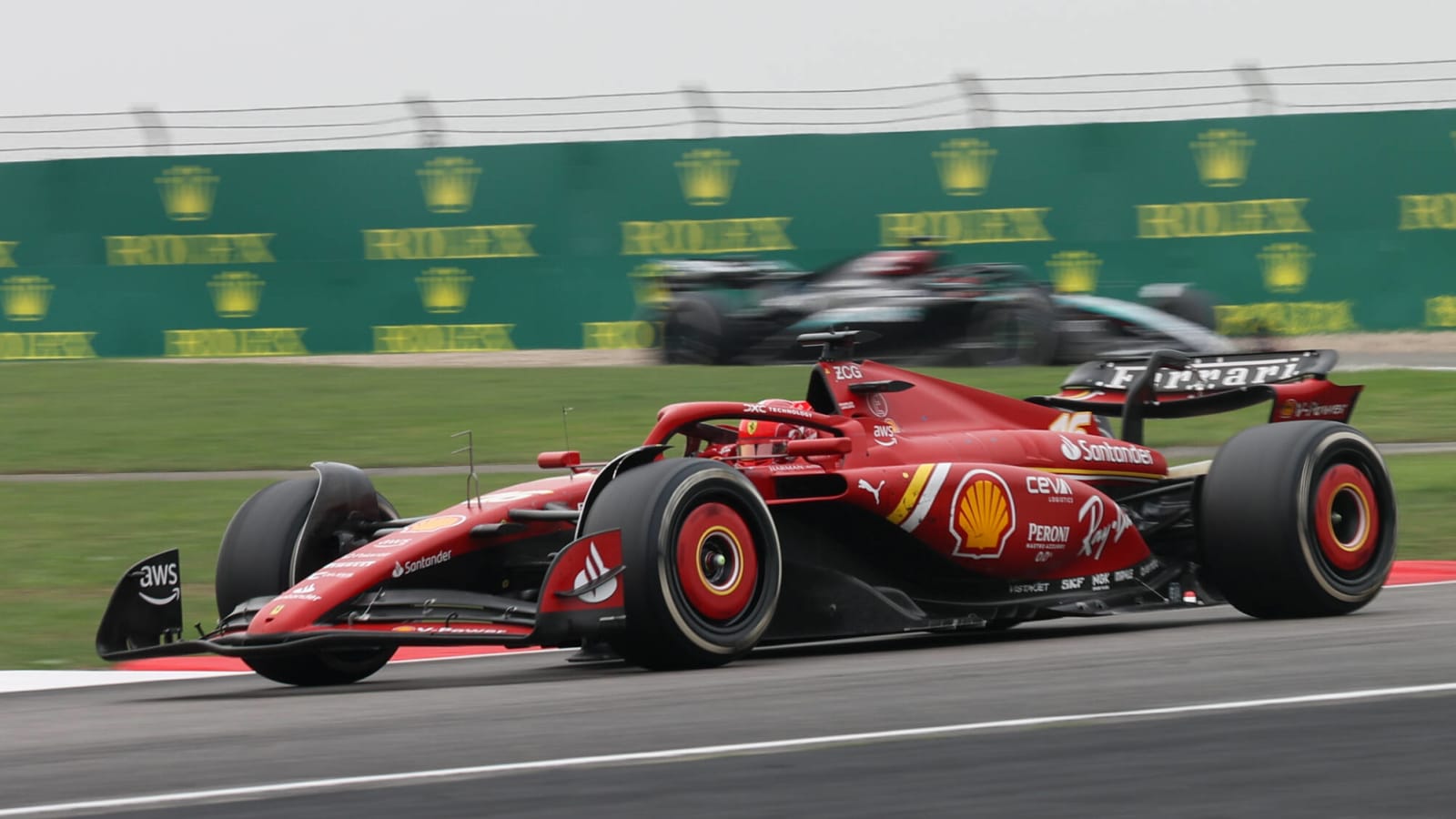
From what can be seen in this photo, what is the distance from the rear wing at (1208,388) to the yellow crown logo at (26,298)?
19.8m

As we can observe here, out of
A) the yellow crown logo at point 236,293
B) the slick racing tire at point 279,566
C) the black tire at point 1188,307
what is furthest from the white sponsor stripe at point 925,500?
the yellow crown logo at point 236,293

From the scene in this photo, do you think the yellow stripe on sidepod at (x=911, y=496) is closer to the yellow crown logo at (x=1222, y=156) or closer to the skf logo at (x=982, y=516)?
the skf logo at (x=982, y=516)

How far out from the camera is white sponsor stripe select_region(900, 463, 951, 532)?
317 inches

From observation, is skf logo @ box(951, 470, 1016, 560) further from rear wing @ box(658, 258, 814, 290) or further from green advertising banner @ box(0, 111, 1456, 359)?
green advertising banner @ box(0, 111, 1456, 359)

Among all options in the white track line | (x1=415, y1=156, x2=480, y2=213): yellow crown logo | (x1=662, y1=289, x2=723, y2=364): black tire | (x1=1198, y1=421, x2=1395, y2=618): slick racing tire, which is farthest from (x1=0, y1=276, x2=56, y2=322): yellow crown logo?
the white track line

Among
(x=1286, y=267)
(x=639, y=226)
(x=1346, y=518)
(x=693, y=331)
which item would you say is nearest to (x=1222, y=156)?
(x=1286, y=267)

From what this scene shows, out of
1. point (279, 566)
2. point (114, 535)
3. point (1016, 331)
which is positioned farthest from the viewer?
point (1016, 331)

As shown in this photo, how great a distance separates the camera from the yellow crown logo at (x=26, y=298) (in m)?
26.5

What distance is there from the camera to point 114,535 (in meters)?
13.0

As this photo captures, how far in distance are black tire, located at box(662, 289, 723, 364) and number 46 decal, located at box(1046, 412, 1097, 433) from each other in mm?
14323

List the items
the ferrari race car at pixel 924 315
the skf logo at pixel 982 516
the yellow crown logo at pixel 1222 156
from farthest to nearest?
the yellow crown logo at pixel 1222 156, the ferrari race car at pixel 924 315, the skf logo at pixel 982 516

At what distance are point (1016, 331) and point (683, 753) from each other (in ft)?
57.3

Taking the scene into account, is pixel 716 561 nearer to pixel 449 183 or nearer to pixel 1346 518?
pixel 1346 518

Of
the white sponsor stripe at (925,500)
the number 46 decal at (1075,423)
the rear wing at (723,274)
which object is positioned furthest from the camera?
the rear wing at (723,274)
